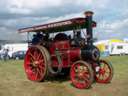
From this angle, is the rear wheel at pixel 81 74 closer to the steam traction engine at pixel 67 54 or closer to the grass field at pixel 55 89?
the steam traction engine at pixel 67 54

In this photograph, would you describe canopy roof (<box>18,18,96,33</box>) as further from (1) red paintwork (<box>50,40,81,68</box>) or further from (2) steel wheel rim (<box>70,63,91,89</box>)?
(2) steel wheel rim (<box>70,63,91,89</box>)

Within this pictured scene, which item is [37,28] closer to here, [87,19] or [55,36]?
[55,36]

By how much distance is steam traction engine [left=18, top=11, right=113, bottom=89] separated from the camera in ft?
35.3

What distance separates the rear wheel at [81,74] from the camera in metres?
10.3

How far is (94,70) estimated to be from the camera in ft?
36.5

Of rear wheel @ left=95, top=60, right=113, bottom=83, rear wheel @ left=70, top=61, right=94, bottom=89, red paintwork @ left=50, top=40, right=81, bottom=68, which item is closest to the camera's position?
rear wheel @ left=70, top=61, right=94, bottom=89

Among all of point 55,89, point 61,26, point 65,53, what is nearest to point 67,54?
point 65,53

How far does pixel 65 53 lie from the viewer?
1155 cm

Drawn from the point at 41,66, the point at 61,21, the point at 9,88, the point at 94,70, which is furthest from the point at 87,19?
the point at 9,88

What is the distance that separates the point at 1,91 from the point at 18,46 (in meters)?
39.4

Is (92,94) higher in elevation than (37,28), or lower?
lower

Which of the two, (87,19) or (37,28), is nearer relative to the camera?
(87,19)

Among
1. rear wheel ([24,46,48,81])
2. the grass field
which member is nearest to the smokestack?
the grass field

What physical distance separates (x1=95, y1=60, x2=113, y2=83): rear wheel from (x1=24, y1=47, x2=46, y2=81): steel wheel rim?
197 centimetres
